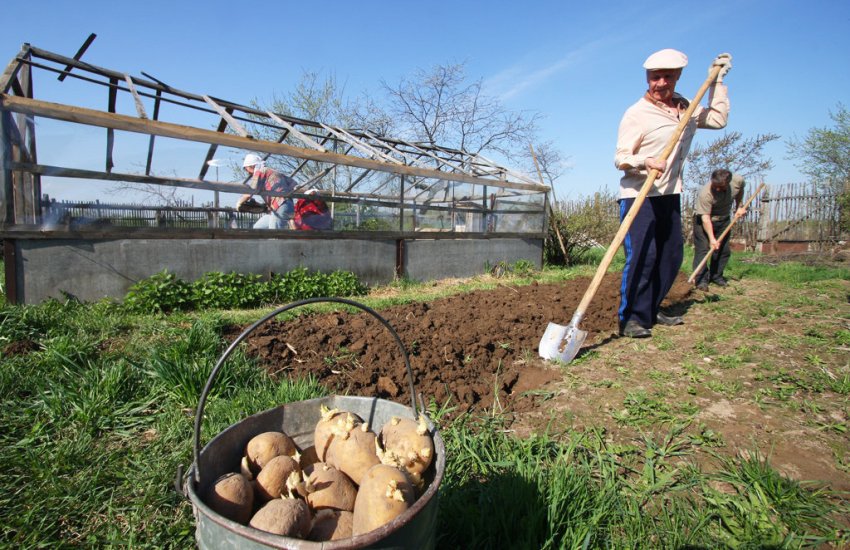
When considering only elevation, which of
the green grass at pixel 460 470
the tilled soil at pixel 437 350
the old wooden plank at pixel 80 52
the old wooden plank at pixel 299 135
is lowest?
the green grass at pixel 460 470

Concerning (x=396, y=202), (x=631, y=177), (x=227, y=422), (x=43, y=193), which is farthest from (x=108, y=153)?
(x=631, y=177)

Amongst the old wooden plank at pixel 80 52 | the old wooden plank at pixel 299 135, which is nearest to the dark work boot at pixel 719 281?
the old wooden plank at pixel 299 135

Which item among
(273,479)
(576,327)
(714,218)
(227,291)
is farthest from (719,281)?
(273,479)

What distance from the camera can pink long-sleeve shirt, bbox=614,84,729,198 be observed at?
3666mm

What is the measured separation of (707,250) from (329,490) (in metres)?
7.25

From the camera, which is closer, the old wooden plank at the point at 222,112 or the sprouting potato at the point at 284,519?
the sprouting potato at the point at 284,519

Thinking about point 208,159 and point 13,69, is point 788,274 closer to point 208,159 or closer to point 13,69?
point 208,159

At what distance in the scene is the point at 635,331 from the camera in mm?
3895

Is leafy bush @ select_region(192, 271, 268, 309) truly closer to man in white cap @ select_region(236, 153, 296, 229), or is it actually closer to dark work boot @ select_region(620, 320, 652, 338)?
man in white cap @ select_region(236, 153, 296, 229)

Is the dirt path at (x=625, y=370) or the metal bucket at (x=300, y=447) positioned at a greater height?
the metal bucket at (x=300, y=447)

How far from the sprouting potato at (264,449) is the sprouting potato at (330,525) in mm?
281

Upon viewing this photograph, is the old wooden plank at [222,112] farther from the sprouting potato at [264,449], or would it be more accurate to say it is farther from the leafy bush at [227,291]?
the sprouting potato at [264,449]

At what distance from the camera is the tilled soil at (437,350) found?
2.84 m

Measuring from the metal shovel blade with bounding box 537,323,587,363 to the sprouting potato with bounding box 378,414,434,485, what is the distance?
2.18 meters
